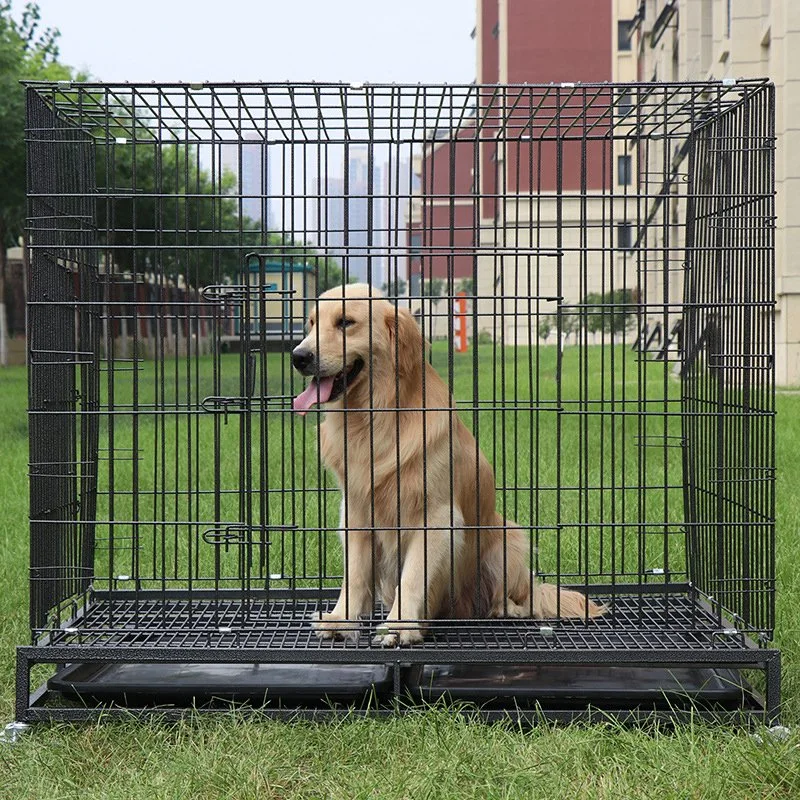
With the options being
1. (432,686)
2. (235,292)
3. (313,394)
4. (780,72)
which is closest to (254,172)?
(235,292)

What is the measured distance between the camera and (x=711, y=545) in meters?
4.05

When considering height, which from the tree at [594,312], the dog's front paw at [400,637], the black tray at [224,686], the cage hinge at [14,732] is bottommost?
the cage hinge at [14,732]

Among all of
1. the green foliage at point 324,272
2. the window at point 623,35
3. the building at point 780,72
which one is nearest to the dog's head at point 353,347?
the green foliage at point 324,272

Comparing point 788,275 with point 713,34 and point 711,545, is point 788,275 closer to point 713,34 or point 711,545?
point 713,34

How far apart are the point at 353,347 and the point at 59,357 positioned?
100cm

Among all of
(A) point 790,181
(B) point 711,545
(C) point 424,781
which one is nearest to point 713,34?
(A) point 790,181

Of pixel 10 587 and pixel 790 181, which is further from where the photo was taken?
pixel 790 181

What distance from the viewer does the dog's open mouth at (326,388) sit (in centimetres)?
372

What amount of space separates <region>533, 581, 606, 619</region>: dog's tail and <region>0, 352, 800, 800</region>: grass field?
0.72 metres

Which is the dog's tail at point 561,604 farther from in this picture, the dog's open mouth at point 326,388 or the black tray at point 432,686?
the dog's open mouth at point 326,388

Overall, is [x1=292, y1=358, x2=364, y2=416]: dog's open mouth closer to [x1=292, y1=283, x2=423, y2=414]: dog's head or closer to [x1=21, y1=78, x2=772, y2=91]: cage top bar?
[x1=292, y1=283, x2=423, y2=414]: dog's head

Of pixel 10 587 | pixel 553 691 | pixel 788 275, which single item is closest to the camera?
pixel 553 691

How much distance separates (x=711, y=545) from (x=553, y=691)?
0.95 m

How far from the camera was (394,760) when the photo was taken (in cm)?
306
